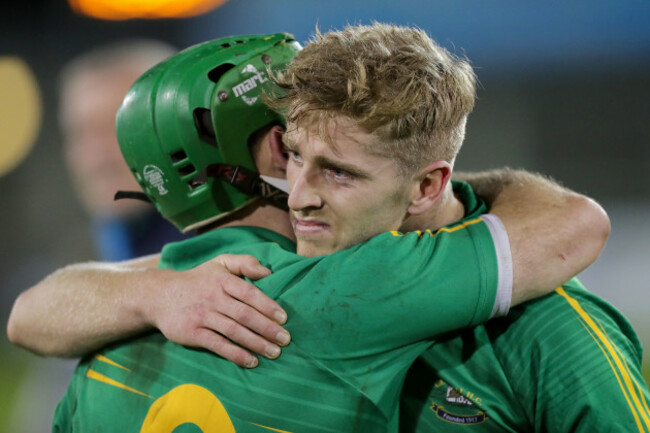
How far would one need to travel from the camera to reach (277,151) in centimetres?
248

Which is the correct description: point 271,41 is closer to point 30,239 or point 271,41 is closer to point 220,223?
point 220,223

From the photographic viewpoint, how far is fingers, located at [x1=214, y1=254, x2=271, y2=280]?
202cm

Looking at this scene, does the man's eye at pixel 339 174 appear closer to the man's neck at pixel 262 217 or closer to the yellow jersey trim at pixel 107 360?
the man's neck at pixel 262 217

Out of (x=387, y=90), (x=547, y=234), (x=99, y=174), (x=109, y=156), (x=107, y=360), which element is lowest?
(x=99, y=174)

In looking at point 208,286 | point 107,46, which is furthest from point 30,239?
point 208,286

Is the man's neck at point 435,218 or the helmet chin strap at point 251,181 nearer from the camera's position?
the man's neck at point 435,218

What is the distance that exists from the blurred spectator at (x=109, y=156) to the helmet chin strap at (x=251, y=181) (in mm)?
3100

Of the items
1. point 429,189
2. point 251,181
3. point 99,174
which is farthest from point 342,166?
point 99,174

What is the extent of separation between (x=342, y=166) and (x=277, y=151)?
0.52 m

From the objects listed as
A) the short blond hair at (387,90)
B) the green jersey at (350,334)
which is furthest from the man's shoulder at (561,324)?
the short blond hair at (387,90)

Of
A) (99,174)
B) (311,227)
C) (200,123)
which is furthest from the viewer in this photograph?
(99,174)

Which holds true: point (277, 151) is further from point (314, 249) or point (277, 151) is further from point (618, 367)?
point (618, 367)

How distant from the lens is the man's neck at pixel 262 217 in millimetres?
2484

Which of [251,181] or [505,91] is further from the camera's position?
[505,91]
